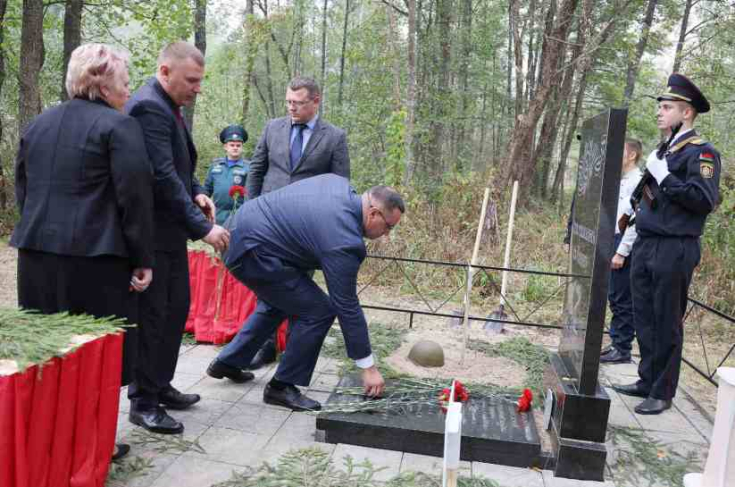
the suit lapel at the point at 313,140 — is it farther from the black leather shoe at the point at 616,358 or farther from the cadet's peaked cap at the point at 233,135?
the black leather shoe at the point at 616,358

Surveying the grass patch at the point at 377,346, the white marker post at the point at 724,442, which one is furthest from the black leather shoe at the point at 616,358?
the white marker post at the point at 724,442

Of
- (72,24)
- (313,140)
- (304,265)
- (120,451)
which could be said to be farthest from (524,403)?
(72,24)

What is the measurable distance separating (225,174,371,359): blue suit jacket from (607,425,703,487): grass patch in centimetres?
155

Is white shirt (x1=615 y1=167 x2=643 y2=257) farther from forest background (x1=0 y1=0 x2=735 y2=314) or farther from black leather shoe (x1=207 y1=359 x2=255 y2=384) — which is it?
black leather shoe (x1=207 y1=359 x2=255 y2=384)

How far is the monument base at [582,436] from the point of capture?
302 cm

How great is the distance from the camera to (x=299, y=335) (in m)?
3.50

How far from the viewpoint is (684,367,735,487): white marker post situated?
2510mm

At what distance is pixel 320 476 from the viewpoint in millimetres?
2859

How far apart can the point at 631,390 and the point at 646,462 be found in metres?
1.10

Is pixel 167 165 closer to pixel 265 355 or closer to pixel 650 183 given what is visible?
pixel 265 355

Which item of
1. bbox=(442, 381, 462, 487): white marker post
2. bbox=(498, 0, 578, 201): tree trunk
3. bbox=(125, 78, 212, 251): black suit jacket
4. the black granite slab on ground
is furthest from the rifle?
bbox=(498, 0, 578, 201): tree trunk

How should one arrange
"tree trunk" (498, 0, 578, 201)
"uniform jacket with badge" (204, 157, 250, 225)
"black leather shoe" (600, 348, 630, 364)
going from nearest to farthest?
"black leather shoe" (600, 348, 630, 364), "uniform jacket with badge" (204, 157, 250, 225), "tree trunk" (498, 0, 578, 201)

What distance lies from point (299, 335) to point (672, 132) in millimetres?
A: 2788

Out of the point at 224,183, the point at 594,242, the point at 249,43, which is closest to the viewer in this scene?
the point at 594,242
